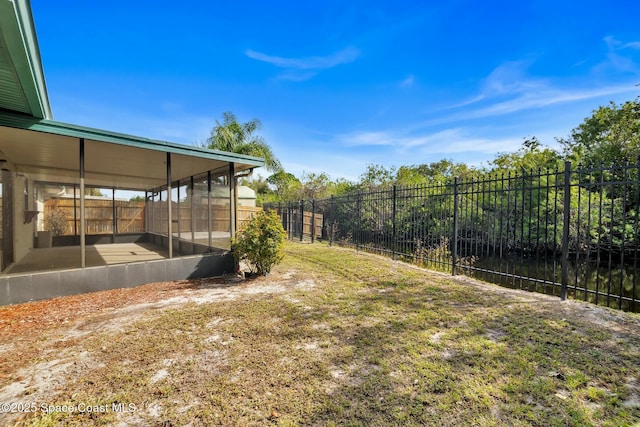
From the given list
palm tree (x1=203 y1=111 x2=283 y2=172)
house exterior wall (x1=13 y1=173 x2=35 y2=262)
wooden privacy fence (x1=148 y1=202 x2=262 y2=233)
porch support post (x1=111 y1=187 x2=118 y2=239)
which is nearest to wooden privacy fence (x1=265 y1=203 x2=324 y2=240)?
wooden privacy fence (x1=148 y1=202 x2=262 y2=233)

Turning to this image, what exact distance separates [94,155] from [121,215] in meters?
6.57

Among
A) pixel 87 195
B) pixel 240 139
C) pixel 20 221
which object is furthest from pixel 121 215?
pixel 240 139

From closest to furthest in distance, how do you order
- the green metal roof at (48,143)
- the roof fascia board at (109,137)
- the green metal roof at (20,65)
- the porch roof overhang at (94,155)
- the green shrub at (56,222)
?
the green metal roof at (20,65) → the green metal roof at (48,143) → the roof fascia board at (109,137) → the porch roof overhang at (94,155) → the green shrub at (56,222)

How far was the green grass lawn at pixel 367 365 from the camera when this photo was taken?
1928 mm

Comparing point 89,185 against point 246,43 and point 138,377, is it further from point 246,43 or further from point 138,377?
point 138,377

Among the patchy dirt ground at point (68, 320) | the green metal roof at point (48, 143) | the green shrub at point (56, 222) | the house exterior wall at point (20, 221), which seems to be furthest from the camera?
the green shrub at point (56, 222)

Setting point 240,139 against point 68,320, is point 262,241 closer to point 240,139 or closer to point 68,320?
point 68,320

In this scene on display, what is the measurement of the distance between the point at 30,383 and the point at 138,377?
851 millimetres

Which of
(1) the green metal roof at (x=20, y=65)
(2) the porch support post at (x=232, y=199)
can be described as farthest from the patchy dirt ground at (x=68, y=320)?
(1) the green metal roof at (x=20, y=65)

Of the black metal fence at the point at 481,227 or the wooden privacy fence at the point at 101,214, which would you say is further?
the wooden privacy fence at the point at 101,214

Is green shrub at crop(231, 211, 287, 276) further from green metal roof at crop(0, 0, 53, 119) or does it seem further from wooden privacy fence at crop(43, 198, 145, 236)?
wooden privacy fence at crop(43, 198, 145, 236)

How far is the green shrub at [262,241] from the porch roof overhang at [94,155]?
1499 mm

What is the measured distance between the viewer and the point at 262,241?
18.8 ft

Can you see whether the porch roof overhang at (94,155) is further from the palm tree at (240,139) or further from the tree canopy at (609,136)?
the tree canopy at (609,136)
